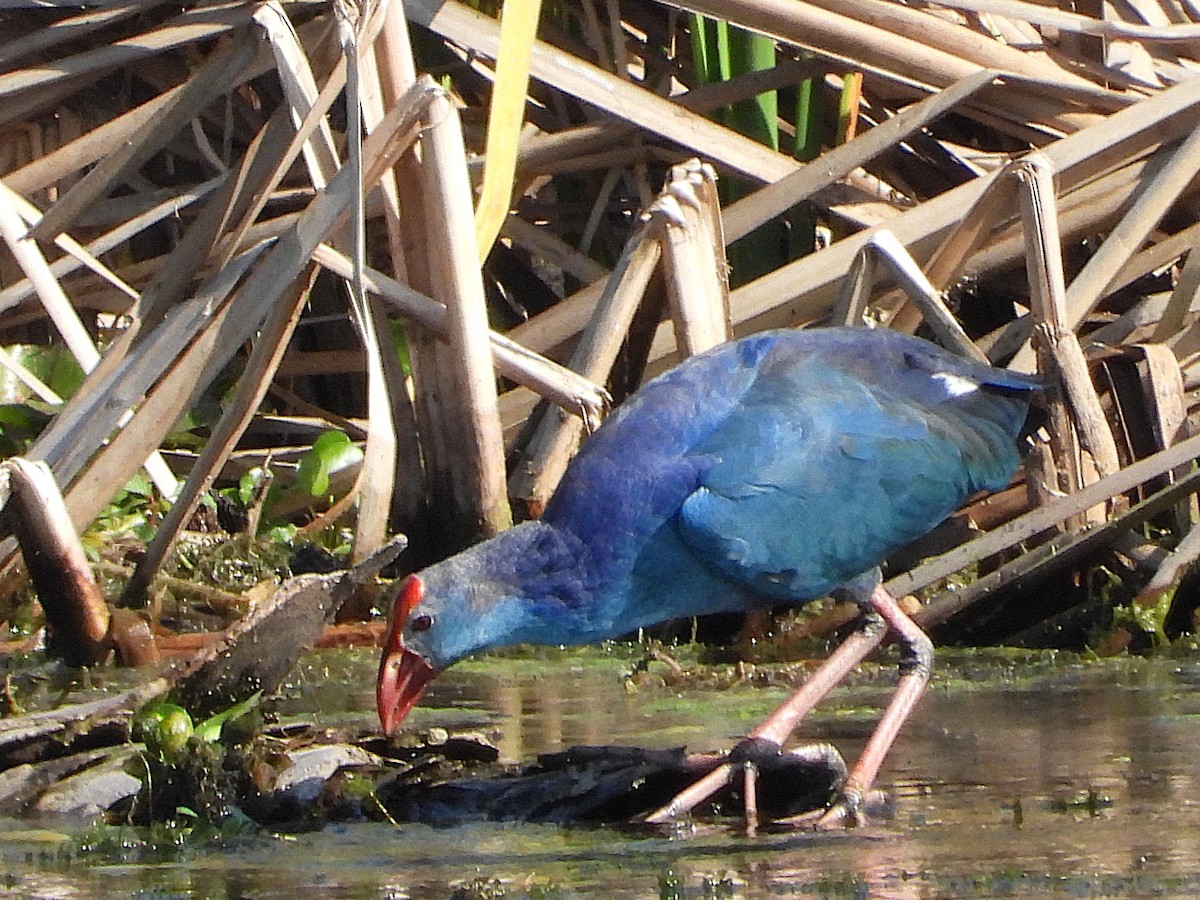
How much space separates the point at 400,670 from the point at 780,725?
2.19ft

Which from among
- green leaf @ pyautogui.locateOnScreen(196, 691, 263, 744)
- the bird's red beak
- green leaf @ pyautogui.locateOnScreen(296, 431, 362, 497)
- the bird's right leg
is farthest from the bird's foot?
green leaf @ pyautogui.locateOnScreen(296, 431, 362, 497)

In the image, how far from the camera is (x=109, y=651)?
452 centimetres

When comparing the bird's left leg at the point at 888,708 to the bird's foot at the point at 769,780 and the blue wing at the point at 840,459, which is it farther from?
the blue wing at the point at 840,459

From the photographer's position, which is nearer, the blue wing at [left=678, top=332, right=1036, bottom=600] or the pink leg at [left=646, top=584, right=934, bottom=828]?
the pink leg at [left=646, top=584, right=934, bottom=828]

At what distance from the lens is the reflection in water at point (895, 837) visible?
9.11 feet

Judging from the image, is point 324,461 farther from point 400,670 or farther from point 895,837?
point 895,837

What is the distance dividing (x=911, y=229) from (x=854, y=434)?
1.64m

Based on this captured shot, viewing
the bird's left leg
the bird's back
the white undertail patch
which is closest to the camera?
the bird's left leg

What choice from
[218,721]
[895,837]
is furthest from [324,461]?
[895,837]

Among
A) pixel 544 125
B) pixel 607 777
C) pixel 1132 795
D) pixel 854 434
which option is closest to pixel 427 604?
pixel 607 777

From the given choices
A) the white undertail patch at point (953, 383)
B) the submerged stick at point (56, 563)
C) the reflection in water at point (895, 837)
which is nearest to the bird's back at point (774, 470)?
the white undertail patch at point (953, 383)

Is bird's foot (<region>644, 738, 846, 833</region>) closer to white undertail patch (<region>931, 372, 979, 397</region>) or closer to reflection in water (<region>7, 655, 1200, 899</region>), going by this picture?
reflection in water (<region>7, 655, 1200, 899</region>)

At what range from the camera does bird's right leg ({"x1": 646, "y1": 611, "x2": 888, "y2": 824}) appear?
10.9 ft

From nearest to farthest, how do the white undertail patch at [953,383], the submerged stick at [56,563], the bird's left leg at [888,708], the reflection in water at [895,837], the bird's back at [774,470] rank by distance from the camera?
1. the reflection in water at [895,837]
2. the bird's left leg at [888,708]
3. the bird's back at [774,470]
4. the white undertail patch at [953,383]
5. the submerged stick at [56,563]
